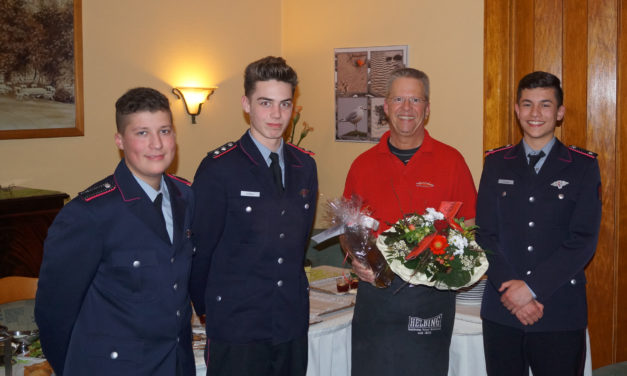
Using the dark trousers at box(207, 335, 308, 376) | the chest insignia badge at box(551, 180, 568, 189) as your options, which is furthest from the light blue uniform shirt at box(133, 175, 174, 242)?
the chest insignia badge at box(551, 180, 568, 189)

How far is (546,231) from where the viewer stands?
2.84m

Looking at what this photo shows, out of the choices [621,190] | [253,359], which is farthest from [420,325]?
[621,190]

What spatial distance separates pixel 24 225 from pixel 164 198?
7.61 feet

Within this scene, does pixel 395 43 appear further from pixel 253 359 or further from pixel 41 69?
pixel 253 359

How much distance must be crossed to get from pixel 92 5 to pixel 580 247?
3.82 m

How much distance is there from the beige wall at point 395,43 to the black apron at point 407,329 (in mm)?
2157

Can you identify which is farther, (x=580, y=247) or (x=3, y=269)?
(x=3, y=269)

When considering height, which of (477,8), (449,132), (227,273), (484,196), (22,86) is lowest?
(227,273)

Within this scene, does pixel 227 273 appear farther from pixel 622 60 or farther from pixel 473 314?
pixel 622 60

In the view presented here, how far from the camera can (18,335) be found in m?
2.81

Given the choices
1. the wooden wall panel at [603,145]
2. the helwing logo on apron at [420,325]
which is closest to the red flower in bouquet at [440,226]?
the helwing logo on apron at [420,325]

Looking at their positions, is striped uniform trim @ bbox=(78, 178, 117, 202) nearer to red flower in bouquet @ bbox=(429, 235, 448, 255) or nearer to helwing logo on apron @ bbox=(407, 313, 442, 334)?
red flower in bouquet @ bbox=(429, 235, 448, 255)

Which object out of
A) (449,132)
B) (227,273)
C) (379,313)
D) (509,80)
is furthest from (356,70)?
(227,273)

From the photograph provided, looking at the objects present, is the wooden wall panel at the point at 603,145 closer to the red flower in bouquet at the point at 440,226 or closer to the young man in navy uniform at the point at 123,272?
the red flower in bouquet at the point at 440,226
